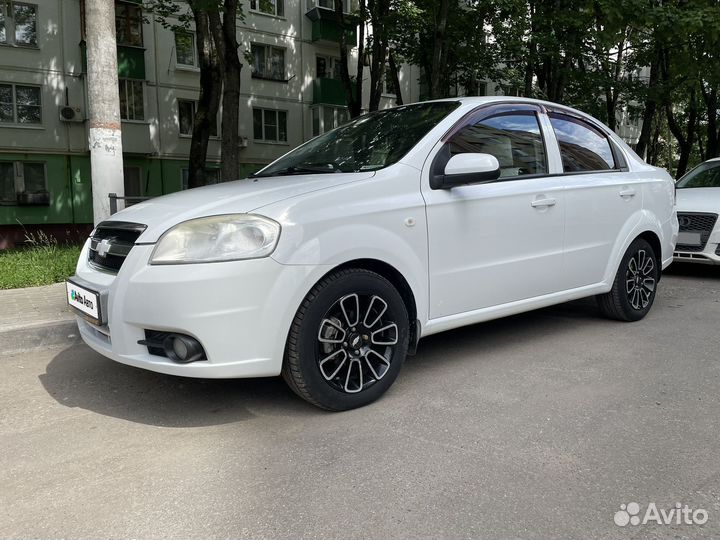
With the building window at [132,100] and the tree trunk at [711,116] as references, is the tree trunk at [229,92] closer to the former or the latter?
the building window at [132,100]

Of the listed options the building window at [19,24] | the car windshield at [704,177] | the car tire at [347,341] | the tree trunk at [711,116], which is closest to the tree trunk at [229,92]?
the car windshield at [704,177]

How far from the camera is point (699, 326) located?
505cm

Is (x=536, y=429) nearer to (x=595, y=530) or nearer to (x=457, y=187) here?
(x=595, y=530)

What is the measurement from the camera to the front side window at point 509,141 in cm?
383

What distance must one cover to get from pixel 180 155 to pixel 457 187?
22.6m

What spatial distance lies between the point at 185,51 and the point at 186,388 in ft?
76.9

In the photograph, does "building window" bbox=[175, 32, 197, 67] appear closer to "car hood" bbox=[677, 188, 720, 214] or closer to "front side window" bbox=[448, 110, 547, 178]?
"car hood" bbox=[677, 188, 720, 214]

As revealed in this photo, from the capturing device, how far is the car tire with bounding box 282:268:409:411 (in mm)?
2994

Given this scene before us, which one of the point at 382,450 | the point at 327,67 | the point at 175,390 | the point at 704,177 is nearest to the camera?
the point at 382,450

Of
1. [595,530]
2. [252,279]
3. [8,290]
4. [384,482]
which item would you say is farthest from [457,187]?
[8,290]

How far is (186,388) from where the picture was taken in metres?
3.64

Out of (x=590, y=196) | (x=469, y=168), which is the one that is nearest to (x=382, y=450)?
(x=469, y=168)

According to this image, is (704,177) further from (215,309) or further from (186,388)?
(215,309)

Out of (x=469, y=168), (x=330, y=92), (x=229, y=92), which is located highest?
(x=330, y=92)
